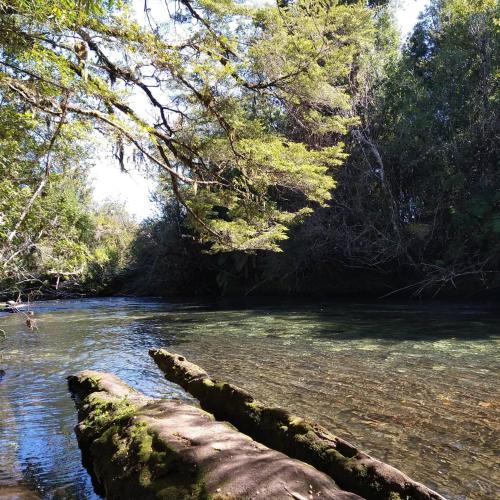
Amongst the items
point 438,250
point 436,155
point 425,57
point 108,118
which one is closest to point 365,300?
point 438,250

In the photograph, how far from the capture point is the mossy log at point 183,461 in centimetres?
292

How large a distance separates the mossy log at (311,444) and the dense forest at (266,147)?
2.81m

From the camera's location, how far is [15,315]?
67.8 feet

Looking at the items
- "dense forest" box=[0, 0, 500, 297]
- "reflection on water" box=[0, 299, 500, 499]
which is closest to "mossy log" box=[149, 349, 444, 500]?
"reflection on water" box=[0, 299, 500, 499]

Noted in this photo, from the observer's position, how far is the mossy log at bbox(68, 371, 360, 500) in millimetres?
2916

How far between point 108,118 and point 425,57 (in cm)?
2560

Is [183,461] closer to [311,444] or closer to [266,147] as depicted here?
[311,444]

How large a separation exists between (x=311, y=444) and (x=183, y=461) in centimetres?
103

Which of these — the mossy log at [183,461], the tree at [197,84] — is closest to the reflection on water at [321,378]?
the mossy log at [183,461]

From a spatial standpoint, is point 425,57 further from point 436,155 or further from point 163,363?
point 163,363

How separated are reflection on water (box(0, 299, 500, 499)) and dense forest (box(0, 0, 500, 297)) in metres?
2.07

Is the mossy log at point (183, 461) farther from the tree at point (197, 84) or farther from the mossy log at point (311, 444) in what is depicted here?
the tree at point (197, 84)

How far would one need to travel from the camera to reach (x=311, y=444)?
12.5ft

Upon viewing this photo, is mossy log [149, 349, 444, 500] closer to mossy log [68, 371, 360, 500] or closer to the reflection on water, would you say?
mossy log [68, 371, 360, 500]
